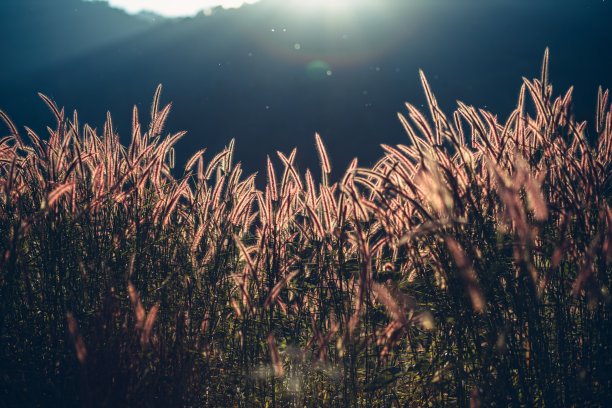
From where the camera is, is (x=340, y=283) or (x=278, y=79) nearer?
(x=340, y=283)

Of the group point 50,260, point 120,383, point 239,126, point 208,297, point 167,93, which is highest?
point 167,93

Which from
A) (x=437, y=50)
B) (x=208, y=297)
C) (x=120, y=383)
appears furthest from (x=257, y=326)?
(x=437, y=50)

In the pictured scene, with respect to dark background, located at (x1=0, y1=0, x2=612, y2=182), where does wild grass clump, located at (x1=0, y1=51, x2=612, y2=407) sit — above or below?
below

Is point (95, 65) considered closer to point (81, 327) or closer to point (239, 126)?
point (239, 126)

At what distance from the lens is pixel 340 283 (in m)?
1.36

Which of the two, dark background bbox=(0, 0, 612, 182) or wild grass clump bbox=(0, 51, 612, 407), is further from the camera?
dark background bbox=(0, 0, 612, 182)

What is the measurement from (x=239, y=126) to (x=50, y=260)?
13295 millimetres

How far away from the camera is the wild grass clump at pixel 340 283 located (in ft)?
3.76

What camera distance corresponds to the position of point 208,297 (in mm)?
1598

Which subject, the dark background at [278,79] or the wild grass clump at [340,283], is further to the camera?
the dark background at [278,79]

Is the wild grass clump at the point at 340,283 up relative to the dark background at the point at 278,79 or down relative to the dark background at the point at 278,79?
down

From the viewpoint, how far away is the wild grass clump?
45.1 inches

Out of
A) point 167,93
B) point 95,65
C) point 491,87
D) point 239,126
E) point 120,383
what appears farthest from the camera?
point 95,65

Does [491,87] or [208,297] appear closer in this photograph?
[208,297]
